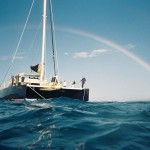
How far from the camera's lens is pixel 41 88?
25375mm

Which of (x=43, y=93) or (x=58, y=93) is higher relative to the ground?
(x=58, y=93)

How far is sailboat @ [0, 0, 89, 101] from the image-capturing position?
82.0 ft

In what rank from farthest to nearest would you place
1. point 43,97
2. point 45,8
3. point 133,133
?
1. point 45,8
2. point 43,97
3. point 133,133

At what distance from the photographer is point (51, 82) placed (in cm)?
2723

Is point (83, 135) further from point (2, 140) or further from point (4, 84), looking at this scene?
point (4, 84)

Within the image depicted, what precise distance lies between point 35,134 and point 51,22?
97.7 ft

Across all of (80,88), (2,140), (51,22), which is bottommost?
(2,140)

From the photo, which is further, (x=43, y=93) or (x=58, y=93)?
(x=58, y=93)

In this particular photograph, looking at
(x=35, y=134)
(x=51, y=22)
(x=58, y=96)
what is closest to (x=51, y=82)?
(x=58, y=96)

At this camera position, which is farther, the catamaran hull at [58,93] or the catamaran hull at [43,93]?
the catamaran hull at [58,93]

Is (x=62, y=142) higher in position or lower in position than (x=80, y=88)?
lower

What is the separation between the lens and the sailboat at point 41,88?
25.0 metres

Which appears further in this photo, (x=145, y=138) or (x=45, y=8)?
(x=45, y=8)

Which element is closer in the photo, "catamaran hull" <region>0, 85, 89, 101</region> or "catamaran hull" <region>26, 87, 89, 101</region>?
"catamaran hull" <region>0, 85, 89, 101</region>
